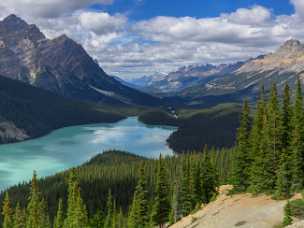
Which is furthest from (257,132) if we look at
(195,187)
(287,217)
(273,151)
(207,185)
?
(287,217)

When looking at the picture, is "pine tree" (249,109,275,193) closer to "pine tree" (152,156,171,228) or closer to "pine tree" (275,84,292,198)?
"pine tree" (275,84,292,198)

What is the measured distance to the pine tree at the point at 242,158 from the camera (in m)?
71.8

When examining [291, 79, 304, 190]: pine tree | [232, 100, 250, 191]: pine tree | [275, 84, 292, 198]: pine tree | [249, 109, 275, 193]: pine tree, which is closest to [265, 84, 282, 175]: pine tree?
[249, 109, 275, 193]: pine tree

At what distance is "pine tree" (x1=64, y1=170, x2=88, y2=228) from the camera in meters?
78.4

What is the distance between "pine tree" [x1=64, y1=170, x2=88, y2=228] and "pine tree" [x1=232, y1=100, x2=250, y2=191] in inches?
1037

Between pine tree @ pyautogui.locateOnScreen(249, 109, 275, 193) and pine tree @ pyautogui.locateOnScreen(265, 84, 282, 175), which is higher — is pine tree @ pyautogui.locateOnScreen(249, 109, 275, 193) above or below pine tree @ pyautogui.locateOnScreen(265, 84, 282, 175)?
below

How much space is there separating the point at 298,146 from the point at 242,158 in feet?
48.7

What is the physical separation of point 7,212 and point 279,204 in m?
61.9

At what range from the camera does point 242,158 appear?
247ft

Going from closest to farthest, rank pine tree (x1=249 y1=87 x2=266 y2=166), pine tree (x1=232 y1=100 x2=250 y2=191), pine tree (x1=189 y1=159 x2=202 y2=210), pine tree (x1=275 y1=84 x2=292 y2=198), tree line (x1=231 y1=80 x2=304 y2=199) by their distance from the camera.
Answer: pine tree (x1=275 y1=84 x2=292 y2=198) → tree line (x1=231 y1=80 x2=304 y2=199) → pine tree (x1=249 y1=87 x2=266 y2=166) → pine tree (x1=232 y1=100 x2=250 y2=191) → pine tree (x1=189 y1=159 x2=202 y2=210)

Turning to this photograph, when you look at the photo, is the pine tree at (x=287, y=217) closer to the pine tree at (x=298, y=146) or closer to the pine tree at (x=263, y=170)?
the pine tree at (x=298, y=146)

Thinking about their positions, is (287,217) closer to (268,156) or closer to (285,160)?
(285,160)

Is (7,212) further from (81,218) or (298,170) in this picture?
(298,170)

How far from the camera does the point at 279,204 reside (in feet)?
169
